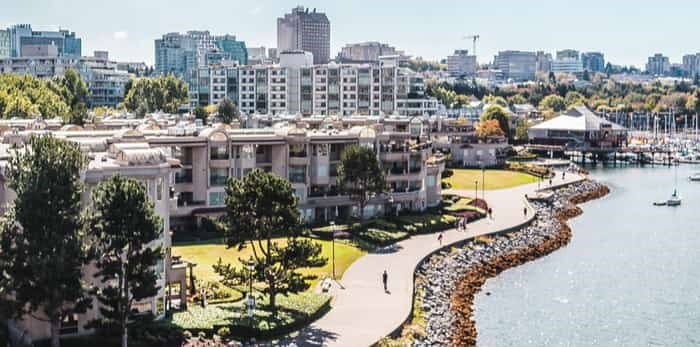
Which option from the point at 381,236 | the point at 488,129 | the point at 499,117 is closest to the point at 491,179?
the point at 488,129

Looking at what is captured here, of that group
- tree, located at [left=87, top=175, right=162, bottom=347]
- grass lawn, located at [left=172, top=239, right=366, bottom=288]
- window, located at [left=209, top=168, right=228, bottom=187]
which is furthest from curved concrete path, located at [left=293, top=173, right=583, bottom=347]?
window, located at [left=209, top=168, right=228, bottom=187]

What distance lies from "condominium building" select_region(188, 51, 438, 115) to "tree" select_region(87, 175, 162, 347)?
118m

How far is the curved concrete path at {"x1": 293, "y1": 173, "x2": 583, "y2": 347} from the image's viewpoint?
39656 mm

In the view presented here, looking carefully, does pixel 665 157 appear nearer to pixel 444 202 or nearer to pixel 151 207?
pixel 444 202

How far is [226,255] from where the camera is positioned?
181ft

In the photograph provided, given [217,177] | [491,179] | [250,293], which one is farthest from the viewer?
[491,179]

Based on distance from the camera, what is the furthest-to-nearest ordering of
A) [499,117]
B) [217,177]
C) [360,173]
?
[499,117] → [360,173] → [217,177]

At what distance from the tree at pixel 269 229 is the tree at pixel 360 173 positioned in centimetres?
2398

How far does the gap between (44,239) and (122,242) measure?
9.20 feet

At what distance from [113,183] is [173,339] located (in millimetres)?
7000

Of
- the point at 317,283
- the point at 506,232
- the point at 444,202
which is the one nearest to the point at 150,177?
the point at 317,283

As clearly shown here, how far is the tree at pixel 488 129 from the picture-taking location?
422 feet

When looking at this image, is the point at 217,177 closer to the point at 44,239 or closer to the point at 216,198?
the point at 216,198

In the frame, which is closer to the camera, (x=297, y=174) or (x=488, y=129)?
(x=297, y=174)
